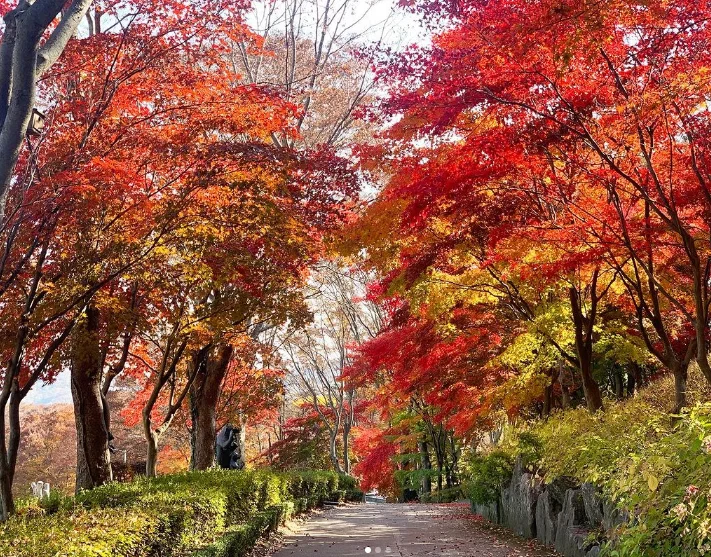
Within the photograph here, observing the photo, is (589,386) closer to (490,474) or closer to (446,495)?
(490,474)

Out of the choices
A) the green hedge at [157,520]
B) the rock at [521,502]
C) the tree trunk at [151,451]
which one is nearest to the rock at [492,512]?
the rock at [521,502]

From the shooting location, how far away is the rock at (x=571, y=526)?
293 inches

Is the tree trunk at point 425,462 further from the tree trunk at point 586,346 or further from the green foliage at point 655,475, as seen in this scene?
the green foliage at point 655,475

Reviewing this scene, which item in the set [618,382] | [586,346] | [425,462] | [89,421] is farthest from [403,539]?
[425,462]

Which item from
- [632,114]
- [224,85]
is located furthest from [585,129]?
[224,85]

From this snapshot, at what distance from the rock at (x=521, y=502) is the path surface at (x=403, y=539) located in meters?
0.23

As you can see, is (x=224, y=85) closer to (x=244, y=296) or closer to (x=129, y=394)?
(x=244, y=296)

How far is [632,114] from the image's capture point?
304 inches

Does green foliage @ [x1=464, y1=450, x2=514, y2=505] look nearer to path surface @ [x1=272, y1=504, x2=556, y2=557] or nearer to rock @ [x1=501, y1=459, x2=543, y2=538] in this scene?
rock @ [x1=501, y1=459, x2=543, y2=538]

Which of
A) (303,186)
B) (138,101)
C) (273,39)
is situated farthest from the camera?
(273,39)

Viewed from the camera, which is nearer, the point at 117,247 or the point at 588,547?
the point at 588,547

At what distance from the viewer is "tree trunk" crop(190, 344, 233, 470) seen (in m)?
15.2

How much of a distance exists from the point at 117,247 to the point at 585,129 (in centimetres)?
655

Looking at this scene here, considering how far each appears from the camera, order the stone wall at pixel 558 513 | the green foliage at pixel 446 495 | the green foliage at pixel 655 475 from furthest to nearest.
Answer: the green foliage at pixel 446 495 → the stone wall at pixel 558 513 → the green foliage at pixel 655 475
